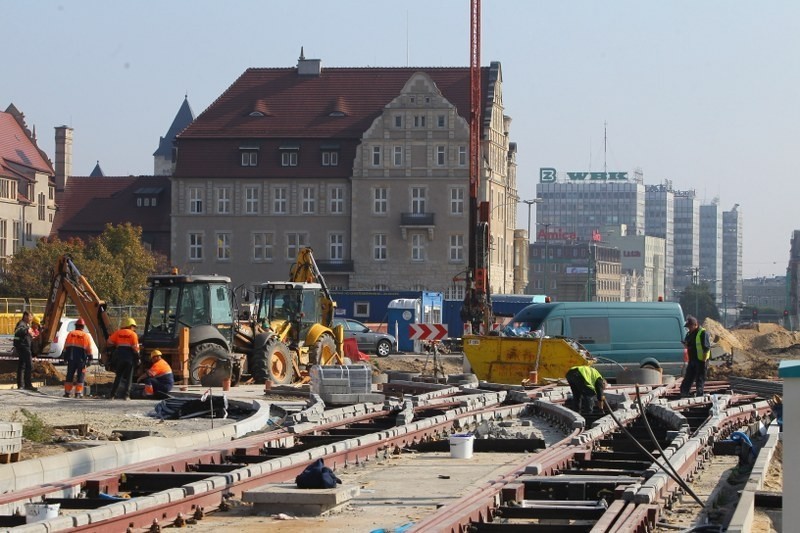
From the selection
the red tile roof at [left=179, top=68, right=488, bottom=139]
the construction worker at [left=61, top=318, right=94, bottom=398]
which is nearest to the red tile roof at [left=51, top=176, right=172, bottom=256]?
the red tile roof at [left=179, top=68, right=488, bottom=139]

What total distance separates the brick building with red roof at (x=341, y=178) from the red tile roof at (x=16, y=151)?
9602mm

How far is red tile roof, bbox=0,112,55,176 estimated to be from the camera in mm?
96000

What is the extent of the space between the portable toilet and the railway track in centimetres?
4092

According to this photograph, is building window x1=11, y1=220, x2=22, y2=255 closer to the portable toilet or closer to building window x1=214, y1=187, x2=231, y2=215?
building window x1=214, y1=187, x2=231, y2=215

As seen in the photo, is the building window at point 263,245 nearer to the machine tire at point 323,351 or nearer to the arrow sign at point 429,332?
the arrow sign at point 429,332

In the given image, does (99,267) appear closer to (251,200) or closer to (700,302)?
(251,200)

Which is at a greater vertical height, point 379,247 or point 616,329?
point 379,247

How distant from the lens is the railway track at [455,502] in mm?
12086

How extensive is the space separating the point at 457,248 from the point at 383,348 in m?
37.0

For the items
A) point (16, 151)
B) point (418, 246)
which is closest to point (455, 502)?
point (418, 246)

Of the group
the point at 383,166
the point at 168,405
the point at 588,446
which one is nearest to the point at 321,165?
the point at 383,166

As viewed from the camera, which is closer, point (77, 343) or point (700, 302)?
point (77, 343)

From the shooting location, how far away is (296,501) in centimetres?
1331

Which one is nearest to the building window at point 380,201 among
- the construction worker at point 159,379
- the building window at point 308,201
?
the building window at point 308,201
